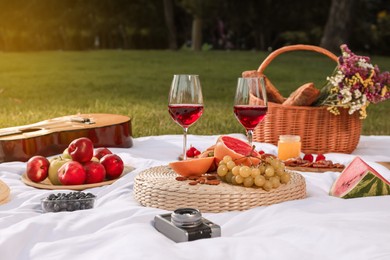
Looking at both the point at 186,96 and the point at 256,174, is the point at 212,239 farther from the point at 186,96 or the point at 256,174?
the point at 186,96

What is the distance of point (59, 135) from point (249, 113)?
169cm

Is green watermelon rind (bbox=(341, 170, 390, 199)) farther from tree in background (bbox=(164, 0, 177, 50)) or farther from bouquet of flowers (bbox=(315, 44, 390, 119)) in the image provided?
tree in background (bbox=(164, 0, 177, 50))

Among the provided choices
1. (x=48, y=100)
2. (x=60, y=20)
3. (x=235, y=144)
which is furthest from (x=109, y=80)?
(x=235, y=144)

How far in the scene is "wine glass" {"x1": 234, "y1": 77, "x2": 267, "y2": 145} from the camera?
10.3 ft

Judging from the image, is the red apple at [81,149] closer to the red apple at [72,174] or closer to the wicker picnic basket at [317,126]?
the red apple at [72,174]

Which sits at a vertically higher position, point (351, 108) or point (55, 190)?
point (351, 108)

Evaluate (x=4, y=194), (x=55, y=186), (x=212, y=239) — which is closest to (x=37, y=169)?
(x=55, y=186)

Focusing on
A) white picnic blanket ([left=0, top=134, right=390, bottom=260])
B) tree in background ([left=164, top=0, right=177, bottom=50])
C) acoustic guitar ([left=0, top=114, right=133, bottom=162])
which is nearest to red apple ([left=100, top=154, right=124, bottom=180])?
white picnic blanket ([left=0, top=134, right=390, bottom=260])

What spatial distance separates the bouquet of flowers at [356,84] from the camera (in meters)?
4.57

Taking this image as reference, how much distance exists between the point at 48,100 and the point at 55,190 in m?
5.95

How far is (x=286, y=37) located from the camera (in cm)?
1877

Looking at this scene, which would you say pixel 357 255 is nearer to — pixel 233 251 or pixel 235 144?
pixel 233 251

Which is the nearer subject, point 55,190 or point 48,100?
point 55,190

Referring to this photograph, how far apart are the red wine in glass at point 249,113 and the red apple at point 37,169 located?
110cm
